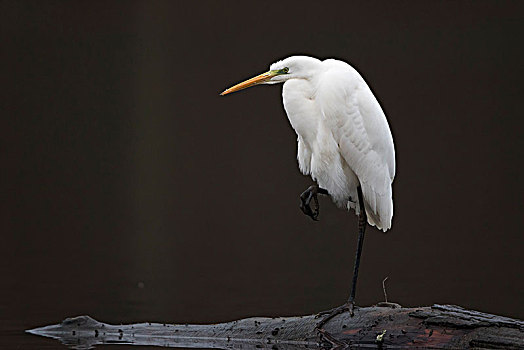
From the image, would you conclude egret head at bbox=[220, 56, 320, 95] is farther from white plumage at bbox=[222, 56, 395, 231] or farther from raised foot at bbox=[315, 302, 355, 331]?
raised foot at bbox=[315, 302, 355, 331]

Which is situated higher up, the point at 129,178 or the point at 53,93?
the point at 53,93

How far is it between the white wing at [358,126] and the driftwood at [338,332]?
663 mm

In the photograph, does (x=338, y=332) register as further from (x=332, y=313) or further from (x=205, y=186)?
(x=205, y=186)

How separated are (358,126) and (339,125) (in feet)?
0.29

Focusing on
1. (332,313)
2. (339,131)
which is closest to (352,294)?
(332,313)

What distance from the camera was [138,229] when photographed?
10.1 metres

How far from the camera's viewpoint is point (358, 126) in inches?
185

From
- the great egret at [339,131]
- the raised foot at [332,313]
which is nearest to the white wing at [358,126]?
the great egret at [339,131]

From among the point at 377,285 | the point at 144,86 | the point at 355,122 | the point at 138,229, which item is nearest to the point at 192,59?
the point at 144,86

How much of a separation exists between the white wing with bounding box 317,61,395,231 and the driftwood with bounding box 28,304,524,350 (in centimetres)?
66

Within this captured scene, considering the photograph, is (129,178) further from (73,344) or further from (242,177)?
(73,344)

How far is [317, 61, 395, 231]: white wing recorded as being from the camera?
467cm

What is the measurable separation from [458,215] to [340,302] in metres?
4.42

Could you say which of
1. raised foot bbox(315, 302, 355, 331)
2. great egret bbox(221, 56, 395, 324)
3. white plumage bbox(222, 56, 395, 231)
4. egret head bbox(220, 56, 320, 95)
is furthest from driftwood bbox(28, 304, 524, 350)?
egret head bbox(220, 56, 320, 95)
